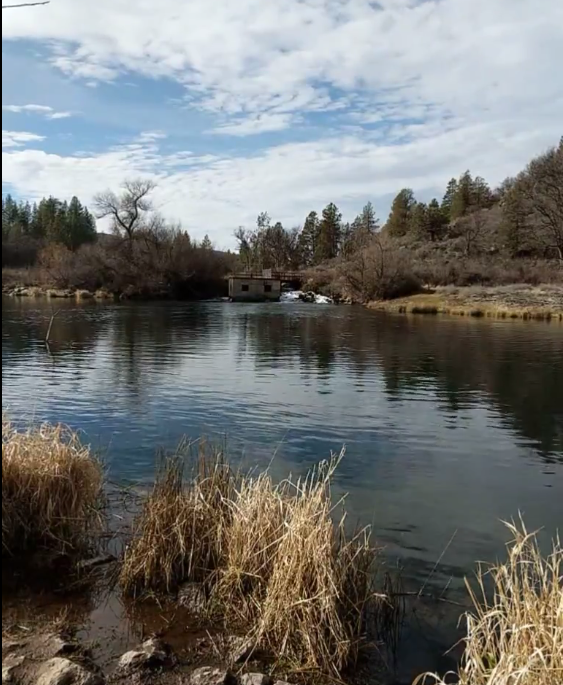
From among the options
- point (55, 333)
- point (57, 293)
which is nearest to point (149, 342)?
point (55, 333)

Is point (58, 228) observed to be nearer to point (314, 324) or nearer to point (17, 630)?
point (314, 324)

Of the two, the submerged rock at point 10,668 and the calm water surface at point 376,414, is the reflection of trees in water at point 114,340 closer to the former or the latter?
the calm water surface at point 376,414

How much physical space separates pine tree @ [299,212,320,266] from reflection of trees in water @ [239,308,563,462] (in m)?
77.9

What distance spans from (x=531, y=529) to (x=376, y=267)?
2388 inches

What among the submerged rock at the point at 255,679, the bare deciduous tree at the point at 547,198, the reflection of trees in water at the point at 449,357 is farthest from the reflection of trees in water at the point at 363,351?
the bare deciduous tree at the point at 547,198

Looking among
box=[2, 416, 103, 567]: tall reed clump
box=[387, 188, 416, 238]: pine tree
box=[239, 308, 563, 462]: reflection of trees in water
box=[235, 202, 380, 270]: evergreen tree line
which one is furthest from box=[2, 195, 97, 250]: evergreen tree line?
box=[2, 416, 103, 567]: tall reed clump

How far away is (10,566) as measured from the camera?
6512 mm

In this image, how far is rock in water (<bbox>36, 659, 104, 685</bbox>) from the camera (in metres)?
4.61

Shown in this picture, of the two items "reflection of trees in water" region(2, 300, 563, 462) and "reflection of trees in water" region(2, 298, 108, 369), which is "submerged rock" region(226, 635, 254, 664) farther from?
"reflection of trees in water" region(2, 298, 108, 369)

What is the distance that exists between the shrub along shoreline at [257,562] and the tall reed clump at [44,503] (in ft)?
0.04

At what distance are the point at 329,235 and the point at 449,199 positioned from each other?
93.3ft

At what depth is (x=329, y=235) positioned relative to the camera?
12206 cm

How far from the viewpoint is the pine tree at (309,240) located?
4857 inches

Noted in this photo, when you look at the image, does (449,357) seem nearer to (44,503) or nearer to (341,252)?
(44,503)
